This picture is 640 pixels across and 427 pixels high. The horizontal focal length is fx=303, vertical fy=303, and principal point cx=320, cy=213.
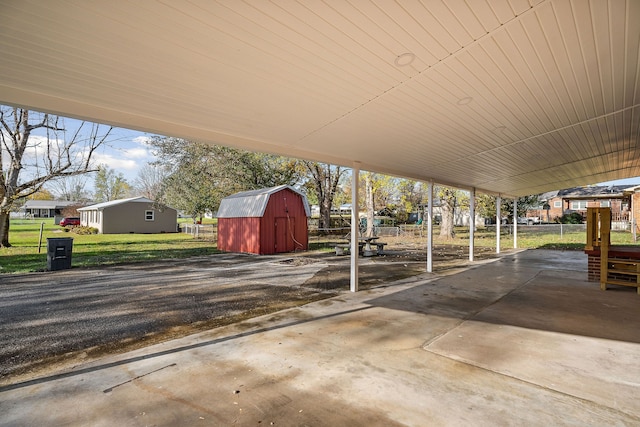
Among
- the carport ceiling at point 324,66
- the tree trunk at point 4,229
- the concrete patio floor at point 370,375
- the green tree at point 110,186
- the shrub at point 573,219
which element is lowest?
the concrete patio floor at point 370,375

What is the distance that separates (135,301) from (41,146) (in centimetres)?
1128

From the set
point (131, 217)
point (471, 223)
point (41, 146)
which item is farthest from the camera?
point (131, 217)

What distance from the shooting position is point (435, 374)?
3000 mm

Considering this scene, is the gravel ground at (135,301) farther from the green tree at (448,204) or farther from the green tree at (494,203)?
the green tree at (494,203)

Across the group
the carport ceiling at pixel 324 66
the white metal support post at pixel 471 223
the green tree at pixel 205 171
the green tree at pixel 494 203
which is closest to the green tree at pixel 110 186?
the green tree at pixel 205 171

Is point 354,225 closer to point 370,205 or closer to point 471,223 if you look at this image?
point 471,223

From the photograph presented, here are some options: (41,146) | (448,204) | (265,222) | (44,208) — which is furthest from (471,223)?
(44,208)

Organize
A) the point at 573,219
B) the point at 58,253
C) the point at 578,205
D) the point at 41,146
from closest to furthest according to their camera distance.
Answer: the point at 58,253, the point at 41,146, the point at 573,219, the point at 578,205

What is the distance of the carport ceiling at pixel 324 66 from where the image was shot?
2.11 metres

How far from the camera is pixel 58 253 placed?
965cm

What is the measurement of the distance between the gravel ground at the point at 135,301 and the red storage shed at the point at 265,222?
3692mm

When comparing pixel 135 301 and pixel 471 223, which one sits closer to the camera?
pixel 135 301

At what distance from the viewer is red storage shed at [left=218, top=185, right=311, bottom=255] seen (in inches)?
566

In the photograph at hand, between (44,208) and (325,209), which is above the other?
(44,208)
